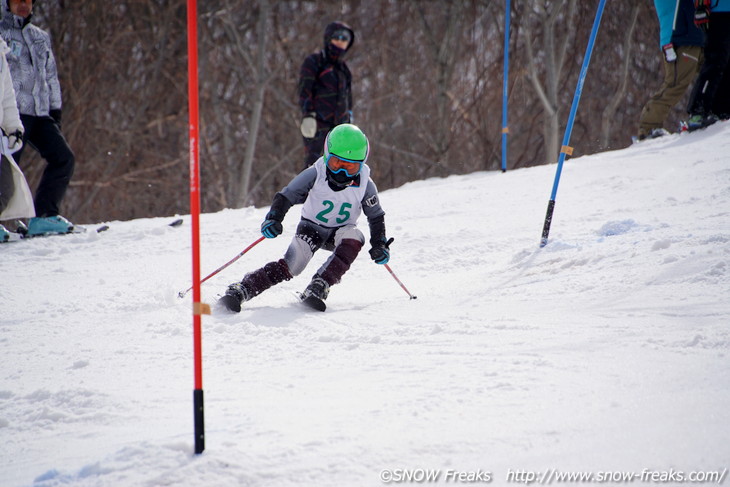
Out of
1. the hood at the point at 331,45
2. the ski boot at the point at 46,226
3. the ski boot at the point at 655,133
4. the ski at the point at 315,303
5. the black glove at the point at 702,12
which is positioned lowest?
the ski boot at the point at 46,226

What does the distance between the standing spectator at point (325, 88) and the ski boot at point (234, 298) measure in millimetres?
3371

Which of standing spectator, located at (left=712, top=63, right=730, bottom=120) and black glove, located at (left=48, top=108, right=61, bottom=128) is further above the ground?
standing spectator, located at (left=712, top=63, right=730, bottom=120)

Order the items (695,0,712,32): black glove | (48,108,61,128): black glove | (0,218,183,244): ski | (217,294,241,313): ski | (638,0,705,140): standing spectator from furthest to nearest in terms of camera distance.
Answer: (638,0,705,140): standing spectator < (695,0,712,32): black glove < (48,108,61,128): black glove < (0,218,183,244): ski < (217,294,241,313): ski

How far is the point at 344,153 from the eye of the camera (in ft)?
11.7

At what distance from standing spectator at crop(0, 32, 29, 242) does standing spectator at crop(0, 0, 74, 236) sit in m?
0.37

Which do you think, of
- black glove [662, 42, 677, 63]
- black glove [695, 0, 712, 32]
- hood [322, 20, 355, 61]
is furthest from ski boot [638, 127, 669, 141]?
hood [322, 20, 355, 61]

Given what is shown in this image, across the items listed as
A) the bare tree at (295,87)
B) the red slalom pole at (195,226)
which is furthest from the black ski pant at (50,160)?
the bare tree at (295,87)

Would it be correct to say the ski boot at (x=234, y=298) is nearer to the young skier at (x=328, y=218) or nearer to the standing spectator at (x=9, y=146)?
the young skier at (x=328, y=218)

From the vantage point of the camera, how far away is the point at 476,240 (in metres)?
4.98

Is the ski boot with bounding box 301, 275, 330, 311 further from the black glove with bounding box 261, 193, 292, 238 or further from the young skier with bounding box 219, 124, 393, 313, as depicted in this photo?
the black glove with bounding box 261, 193, 292, 238

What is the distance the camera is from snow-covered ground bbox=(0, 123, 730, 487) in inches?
66.4

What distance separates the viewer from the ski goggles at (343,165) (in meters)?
3.60

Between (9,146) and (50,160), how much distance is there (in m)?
0.66

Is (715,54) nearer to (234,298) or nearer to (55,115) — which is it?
(234,298)
